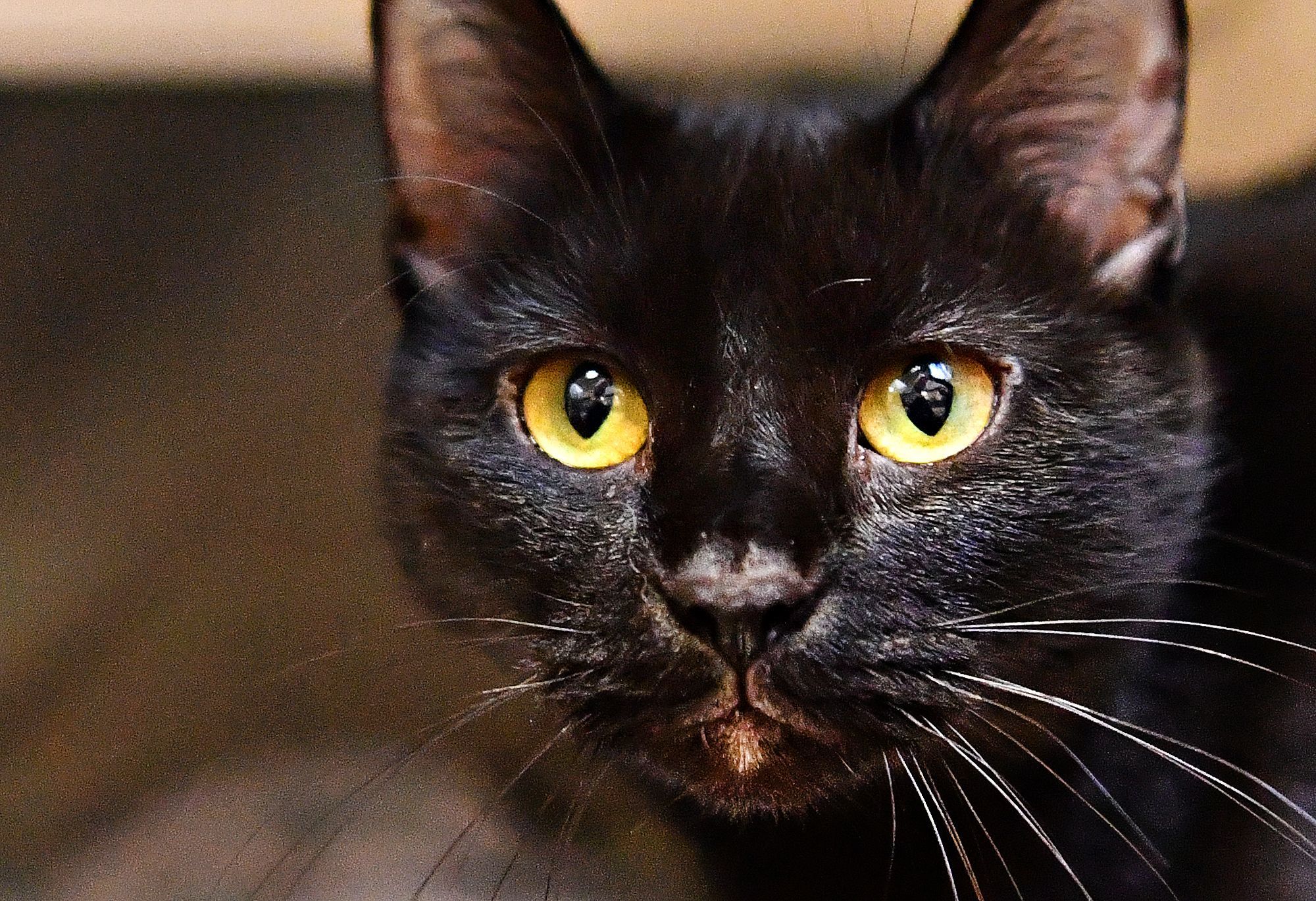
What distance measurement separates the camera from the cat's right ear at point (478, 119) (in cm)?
65

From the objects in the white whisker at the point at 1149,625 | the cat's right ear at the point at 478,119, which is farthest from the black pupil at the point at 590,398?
the white whisker at the point at 1149,625

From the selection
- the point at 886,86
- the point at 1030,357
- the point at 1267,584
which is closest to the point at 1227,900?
the point at 1267,584

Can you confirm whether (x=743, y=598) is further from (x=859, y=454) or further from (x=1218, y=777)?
(x=1218, y=777)

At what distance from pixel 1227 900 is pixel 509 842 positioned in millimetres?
407

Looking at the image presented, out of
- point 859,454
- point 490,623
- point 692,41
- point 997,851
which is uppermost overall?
point 692,41

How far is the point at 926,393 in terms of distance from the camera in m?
0.58

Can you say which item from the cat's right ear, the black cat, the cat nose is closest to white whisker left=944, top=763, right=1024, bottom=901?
the black cat

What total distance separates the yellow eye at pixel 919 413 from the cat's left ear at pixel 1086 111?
5.4 inches

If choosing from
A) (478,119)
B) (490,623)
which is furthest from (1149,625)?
(478,119)

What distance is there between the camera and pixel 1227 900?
1.94 feet

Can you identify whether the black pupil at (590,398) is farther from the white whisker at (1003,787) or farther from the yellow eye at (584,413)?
the white whisker at (1003,787)

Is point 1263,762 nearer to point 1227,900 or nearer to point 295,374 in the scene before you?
point 1227,900

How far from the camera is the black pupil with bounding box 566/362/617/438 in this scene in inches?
24.4

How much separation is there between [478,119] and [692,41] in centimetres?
25
